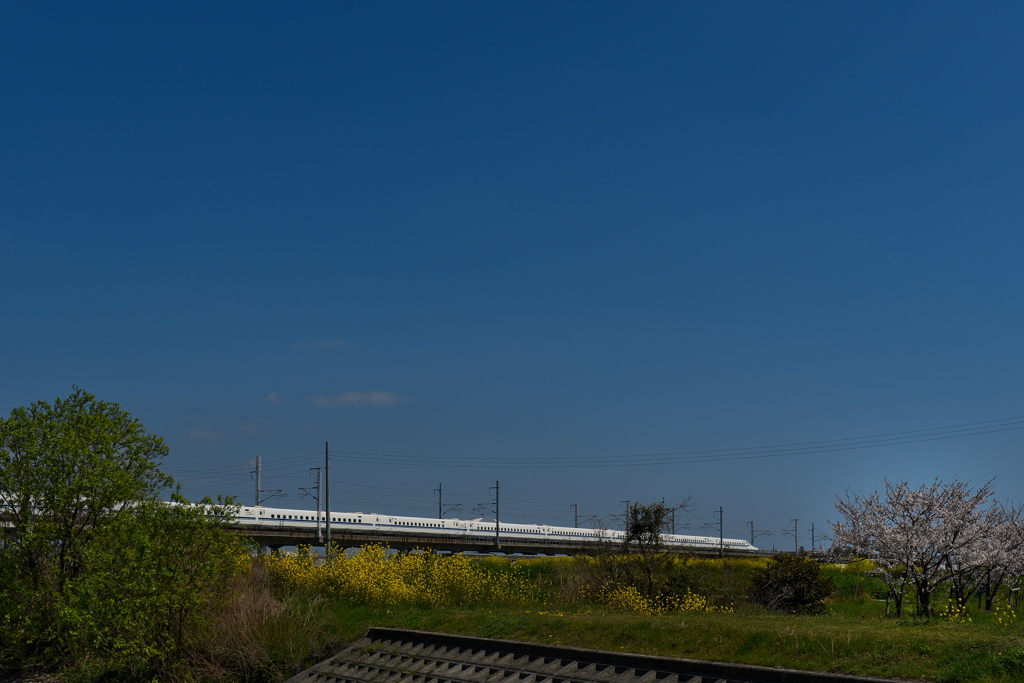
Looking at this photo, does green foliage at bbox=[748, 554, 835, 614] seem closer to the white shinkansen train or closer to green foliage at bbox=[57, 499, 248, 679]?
green foliage at bbox=[57, 499, 248, 679]

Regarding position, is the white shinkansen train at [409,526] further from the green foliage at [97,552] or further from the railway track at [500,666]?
the railway track at [500,666]

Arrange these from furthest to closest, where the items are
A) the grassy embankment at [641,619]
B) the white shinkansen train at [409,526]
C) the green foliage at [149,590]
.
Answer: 1. the white shinkansen train at [409,526]
2. the green foliage at [149,590]
3. the grassy embankment at [641,619]

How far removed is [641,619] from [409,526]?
184 feet

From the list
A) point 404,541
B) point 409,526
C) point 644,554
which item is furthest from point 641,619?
point 409,526

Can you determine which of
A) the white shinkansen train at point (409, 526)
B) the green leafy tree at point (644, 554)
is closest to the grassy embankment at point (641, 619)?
the green leafy tree at point (644, 554)

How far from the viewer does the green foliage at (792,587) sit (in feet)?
84.0

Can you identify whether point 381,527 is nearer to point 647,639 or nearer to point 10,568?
point 10,568

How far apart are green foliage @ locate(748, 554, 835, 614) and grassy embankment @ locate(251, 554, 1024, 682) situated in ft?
2.39

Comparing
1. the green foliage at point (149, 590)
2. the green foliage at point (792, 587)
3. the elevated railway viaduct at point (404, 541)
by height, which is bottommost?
the elevated railway viaduct at point (404, 541)

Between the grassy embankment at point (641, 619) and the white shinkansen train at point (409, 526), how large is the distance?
964 inches

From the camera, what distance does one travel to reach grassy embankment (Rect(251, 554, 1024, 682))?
12.3 m

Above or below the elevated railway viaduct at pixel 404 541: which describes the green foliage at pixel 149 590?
above

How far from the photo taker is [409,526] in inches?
2800

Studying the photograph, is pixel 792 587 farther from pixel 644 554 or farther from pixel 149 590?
pixel 149 590
